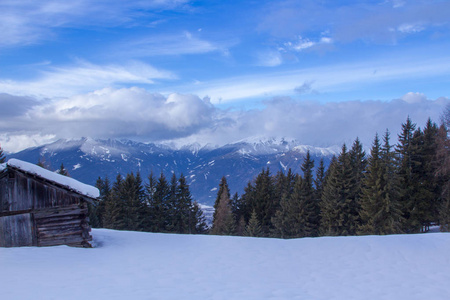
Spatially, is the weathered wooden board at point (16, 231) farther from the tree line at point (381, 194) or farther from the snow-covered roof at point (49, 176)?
the tree line at point (381, 194)

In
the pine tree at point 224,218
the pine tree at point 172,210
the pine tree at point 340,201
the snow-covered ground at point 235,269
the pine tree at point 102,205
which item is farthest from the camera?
the pine tree at point 102,205

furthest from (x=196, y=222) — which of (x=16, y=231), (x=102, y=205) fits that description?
(x=16, y=231)

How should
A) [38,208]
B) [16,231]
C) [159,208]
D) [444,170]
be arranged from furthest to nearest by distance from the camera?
[159,208], [444,170], [38,208], [16,231]

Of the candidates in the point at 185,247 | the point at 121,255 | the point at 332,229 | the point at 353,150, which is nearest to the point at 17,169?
the point at 121,255

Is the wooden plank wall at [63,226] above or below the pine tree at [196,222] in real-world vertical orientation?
above

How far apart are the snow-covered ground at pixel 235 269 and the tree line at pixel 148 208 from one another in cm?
2538

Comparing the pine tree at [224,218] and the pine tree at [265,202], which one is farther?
the pine tree at [265,202]

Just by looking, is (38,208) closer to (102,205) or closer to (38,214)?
(38,214)

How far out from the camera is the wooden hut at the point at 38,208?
19156mm

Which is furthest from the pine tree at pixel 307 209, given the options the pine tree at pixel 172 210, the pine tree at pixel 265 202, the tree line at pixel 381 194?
the pine tree at pixel 172 210

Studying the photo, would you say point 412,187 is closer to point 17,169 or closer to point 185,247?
point 185,247

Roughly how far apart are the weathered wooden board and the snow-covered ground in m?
1.58

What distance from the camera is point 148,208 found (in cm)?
4841

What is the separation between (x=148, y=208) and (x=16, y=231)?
29.5 meters
